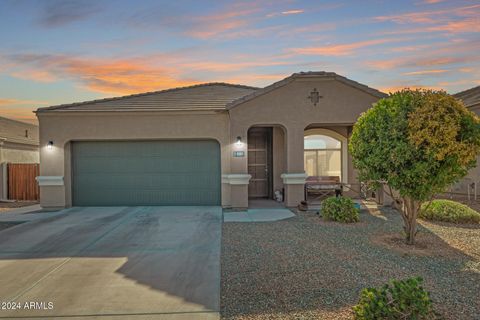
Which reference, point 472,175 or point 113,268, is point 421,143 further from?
point 472,175

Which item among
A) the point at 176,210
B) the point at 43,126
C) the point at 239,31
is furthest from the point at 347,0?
the point at 43,126

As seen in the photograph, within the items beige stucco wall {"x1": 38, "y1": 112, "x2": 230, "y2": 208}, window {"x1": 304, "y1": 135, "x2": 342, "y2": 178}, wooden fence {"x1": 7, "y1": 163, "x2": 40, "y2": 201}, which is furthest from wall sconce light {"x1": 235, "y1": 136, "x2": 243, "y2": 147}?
wooden fence {"x1": 7, "y1": 163, "x2": 40, "y2": 201}

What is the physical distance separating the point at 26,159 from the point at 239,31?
1578cm

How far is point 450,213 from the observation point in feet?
28.6

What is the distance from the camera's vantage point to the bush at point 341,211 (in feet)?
29.2

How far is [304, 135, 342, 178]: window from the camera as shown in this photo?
553 inches

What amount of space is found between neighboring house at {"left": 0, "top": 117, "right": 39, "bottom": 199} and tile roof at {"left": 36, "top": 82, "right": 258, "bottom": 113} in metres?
6.11

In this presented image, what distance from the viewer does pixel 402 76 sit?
13922 mm

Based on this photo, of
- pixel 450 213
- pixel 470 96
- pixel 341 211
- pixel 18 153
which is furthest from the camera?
pixel 18 153

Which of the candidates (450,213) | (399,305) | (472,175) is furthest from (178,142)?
(472,175)

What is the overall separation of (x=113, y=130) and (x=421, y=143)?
10331 millimetres

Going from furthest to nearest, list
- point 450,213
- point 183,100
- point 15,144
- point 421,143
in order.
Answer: point 15,144 < point 183,100 < point 450,213 < point 421,143

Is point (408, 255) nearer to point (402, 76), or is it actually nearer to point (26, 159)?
point (402, 76)

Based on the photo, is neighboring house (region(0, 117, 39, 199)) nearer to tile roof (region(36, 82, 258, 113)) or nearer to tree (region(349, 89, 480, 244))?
tile roof (region(36, 82, 258, 113))
